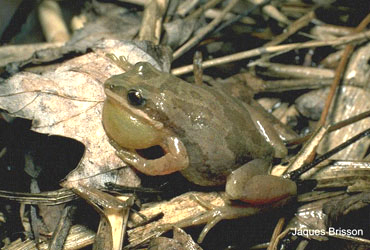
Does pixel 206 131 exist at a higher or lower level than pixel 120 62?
lower

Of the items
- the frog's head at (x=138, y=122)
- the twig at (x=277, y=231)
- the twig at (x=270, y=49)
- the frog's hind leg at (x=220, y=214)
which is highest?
the twig at (x=270, y=49)

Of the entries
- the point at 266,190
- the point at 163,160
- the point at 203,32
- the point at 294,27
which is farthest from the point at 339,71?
the point at 163,160

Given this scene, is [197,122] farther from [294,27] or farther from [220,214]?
[294,27]

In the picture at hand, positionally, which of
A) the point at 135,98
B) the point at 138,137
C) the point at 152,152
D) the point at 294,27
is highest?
the point at 294,27

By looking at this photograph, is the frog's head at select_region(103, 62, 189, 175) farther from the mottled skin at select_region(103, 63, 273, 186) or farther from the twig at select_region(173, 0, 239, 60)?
the twig at select_region(173, 0, 239, 60)

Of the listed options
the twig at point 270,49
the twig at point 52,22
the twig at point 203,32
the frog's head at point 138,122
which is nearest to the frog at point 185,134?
the frog's head at point 138,122

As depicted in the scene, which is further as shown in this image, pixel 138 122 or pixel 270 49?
pixel 270 49

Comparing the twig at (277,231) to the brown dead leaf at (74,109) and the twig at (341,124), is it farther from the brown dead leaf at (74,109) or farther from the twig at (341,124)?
the brown dead leaf at (74,109)
